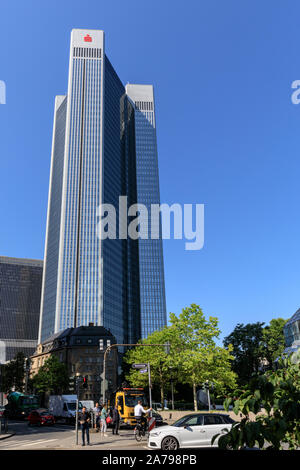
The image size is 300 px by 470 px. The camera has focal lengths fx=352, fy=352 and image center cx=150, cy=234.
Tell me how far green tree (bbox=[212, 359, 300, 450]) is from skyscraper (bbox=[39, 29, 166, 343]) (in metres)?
125

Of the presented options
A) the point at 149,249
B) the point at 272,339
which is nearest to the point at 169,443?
the point at 272,339

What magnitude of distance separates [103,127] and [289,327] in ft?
378

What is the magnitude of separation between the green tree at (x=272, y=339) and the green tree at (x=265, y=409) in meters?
79.4

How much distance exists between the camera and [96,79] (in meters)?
157

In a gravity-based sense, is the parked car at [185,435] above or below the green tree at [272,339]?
below

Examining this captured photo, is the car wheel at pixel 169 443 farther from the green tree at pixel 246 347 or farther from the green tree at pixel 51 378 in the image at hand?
the green tree at pixel 246 347

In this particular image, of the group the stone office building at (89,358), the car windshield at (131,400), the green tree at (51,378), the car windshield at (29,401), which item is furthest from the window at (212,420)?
the stone office building at (89,358)

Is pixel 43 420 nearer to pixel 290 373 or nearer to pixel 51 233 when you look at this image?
pixel 290 373

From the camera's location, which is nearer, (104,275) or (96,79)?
(104,275)

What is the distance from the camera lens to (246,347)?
80000mm

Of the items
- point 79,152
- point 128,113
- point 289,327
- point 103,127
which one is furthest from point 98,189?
point 289,327

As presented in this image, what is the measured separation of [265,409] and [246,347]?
82912 millimetres

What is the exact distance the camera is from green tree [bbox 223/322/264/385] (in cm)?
7712

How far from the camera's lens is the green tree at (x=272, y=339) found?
7662 cm
